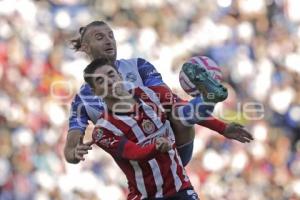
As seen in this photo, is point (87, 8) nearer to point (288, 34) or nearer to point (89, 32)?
point (288, 34)

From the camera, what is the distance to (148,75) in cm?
349

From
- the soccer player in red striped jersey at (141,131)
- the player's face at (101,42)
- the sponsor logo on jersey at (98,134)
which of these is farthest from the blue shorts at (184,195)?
the player's face at (101,42)

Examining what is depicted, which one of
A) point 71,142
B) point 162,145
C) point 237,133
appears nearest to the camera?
point 162,145

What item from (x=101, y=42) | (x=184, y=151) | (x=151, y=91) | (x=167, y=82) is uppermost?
(x=101, y=42)

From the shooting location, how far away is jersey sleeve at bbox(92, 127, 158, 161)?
301cm

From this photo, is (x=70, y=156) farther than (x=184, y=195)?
Yes

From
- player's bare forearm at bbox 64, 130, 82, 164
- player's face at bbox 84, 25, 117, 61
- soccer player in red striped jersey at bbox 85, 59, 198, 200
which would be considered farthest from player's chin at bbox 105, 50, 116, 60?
player's bare forearm at bbox 64, 130, 82, 164

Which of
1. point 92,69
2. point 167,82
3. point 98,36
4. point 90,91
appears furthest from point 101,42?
point 167,82

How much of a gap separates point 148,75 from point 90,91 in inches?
10.9

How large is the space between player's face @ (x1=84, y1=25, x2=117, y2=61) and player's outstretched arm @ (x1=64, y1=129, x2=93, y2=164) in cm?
37

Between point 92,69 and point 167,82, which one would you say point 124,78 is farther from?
point 167,82

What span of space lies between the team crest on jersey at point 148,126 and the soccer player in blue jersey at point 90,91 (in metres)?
0.18

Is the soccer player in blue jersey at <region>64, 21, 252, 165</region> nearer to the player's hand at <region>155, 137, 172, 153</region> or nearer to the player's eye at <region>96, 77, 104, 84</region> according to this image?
the player's eye at <region>96, 77, 104, 84</region>

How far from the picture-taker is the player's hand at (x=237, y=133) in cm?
325
